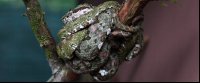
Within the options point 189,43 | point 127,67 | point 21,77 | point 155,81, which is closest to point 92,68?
point 189,43

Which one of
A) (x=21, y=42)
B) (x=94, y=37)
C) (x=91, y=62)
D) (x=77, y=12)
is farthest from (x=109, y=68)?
(x=21, y=42)

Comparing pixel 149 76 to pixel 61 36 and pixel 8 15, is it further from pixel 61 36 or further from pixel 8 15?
pixel 8 15

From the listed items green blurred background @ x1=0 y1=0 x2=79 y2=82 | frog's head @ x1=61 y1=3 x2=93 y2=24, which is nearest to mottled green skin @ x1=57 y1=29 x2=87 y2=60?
frog's head @ x1=61 y1=3 x2=93 y2=24

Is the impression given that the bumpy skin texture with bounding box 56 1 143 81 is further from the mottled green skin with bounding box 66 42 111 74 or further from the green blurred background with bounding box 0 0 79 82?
the green blurred background with bounding box 0 0 79 82

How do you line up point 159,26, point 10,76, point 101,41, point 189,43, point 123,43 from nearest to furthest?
1. point 101,41
2. point 123,43
3. point 189,43
4. point 159,26
5. point 10,76

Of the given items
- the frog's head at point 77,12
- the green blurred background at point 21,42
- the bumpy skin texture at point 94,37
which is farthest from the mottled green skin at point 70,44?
the green blurred background at point 21,42

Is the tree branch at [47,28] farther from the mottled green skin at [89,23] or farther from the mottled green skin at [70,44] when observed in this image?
the mottled green skin at [70,44]
